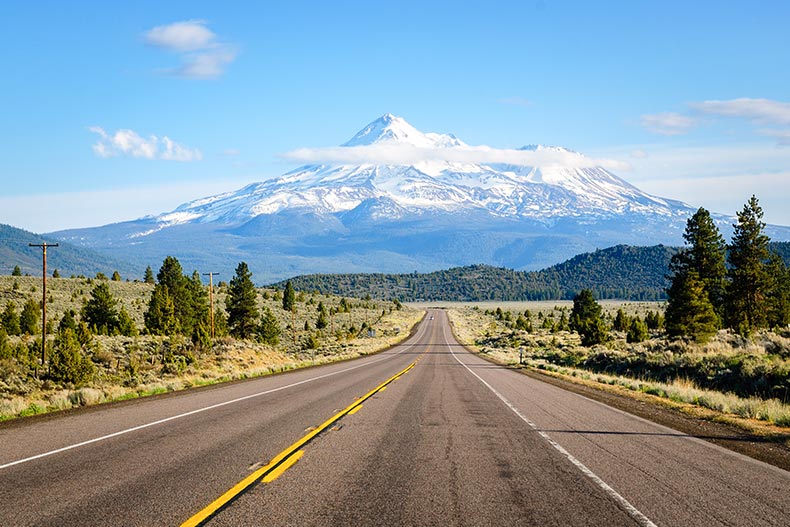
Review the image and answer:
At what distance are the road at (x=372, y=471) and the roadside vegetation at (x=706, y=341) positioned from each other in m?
6.08

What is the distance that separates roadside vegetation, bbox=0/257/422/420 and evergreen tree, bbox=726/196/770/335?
34.7 meters

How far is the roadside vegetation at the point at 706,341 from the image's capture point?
19.5m

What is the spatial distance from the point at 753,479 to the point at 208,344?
1278 inches

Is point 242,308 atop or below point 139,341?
atop

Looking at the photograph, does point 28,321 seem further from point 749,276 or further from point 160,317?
point 749,276

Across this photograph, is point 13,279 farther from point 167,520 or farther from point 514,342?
point 167,520

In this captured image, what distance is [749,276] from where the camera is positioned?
180 feet

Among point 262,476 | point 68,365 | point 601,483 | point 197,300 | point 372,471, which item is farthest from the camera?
point 197,300

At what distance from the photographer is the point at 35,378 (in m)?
24.6

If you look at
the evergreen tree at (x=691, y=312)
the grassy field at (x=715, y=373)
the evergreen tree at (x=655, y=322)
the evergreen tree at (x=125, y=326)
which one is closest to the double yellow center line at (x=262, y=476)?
the grassy field at (x=715, y=373)

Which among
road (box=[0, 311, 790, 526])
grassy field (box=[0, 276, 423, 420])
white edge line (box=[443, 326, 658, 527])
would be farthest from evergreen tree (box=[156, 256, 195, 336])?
white edge line (box=[443, 326, 658, 527])

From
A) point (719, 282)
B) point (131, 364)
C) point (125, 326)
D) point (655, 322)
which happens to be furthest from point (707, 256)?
point (125, 326)

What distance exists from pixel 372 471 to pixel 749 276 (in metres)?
56.3

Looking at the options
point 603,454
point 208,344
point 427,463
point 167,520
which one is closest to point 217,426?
point 427,463
